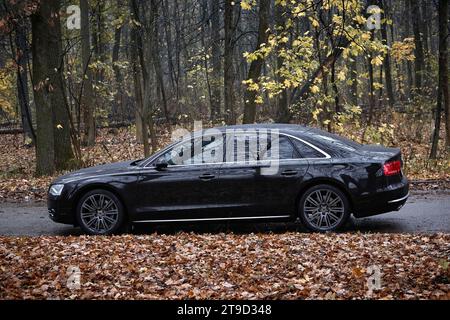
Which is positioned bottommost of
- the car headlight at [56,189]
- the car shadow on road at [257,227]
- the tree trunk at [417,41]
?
the car shadow on road at [257,227]

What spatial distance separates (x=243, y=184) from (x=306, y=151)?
115 cm

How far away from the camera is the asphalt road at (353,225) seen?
9477 mm

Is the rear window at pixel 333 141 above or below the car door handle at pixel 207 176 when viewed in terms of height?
above

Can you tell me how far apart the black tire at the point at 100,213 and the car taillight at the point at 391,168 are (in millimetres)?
4252

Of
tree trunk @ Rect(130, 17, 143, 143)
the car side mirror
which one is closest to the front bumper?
the car side mirror

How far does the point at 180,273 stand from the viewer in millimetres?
6945

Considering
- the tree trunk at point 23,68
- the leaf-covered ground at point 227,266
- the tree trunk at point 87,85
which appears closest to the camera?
the leaf-covered ground at point 227,266

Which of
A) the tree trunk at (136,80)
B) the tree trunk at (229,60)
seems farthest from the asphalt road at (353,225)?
the tree trunk at (136,80)

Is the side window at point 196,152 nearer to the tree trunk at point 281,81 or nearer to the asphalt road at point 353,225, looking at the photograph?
the asphalt road at point 353,225

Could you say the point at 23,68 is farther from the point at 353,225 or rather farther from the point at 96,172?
the point at 353,225

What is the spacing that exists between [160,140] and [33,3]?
37.9 feet

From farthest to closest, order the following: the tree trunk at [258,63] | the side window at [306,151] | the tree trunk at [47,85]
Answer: the tree trunk at [258,63]
the tree trunk at [47,85]
the side window at [306,151]

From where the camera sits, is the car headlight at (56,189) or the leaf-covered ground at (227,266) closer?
the leaf-covered ground at (227,266)

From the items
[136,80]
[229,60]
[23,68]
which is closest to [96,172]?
[229,60]
